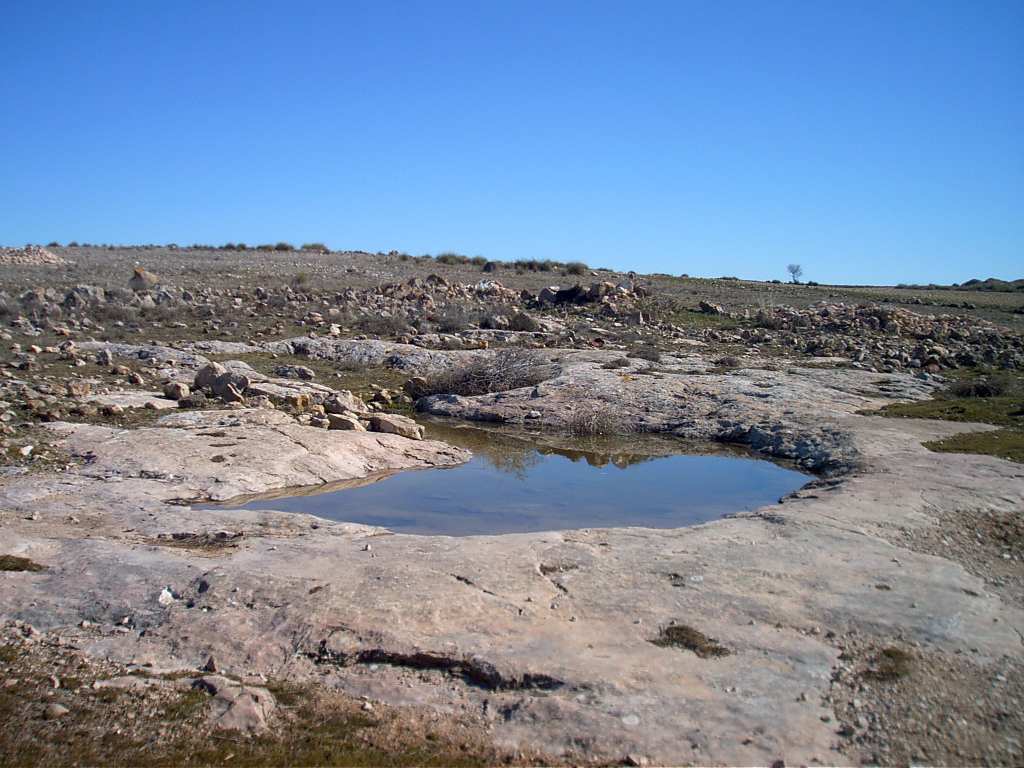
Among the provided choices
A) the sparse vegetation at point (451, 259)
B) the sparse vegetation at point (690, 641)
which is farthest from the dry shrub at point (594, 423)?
the sparse vegetation at point (451, 259)

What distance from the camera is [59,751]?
12.5ft

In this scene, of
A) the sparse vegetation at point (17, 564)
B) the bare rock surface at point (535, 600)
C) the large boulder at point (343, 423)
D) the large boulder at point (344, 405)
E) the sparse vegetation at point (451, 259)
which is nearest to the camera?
the bare rock surface at point (535, 600)

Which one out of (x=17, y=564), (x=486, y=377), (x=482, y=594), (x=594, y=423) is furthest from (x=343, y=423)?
(x=482, y=594)

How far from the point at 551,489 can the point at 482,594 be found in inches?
178

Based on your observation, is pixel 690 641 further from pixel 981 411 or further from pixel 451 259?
pixel 451 259

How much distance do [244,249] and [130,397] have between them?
115ft

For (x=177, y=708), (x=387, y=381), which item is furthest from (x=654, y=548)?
(x=387, y=381)

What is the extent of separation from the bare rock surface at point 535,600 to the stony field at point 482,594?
0.02m

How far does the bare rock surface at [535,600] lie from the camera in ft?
14.0

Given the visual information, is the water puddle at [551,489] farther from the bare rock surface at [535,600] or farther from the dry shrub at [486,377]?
the dry shrub at [486,377]

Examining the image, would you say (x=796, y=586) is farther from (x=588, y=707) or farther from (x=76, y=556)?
(x=76, y=556)

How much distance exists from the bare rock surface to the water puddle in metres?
0.82

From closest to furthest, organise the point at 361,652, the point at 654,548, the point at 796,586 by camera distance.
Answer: the point at 361,652 → the point at 796,586 → the point at 654,548

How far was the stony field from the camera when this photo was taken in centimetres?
405
